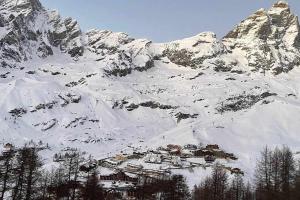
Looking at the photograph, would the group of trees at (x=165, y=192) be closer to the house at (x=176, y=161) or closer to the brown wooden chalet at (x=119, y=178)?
the brown wooden chalet at (x=119, y=178)

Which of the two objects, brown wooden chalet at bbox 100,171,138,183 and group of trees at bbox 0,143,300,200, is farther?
brown wooden chalet at bbox 100,171,138,183

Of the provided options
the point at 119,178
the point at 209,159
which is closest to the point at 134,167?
the point at 209,159

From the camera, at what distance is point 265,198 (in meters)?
78.6

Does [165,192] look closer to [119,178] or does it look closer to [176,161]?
[119,178]

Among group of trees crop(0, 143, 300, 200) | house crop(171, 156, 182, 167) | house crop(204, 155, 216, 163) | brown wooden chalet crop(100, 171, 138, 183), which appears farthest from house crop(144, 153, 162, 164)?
group of trees crop(0, 143, 300, 200)

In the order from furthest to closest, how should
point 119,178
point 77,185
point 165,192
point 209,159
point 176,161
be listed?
point 209,159 → point 176,161 → point 119,178 → point 165,192 → point 77,185

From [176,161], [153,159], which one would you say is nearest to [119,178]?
[176,161]

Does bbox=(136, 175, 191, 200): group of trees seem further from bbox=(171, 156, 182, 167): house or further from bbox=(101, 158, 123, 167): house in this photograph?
bbox=(101, 158, 123, 167): house

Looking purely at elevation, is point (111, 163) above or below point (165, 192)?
above

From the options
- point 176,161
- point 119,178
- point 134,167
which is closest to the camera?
point 119,178

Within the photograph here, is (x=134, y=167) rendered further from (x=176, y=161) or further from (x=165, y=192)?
(x=165, y=192)

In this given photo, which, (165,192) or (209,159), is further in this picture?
(209,159)

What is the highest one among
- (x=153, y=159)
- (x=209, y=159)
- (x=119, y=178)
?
(x=209, y=159)

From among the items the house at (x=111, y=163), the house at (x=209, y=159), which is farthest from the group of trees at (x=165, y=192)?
the house at (x=209, y=159)
